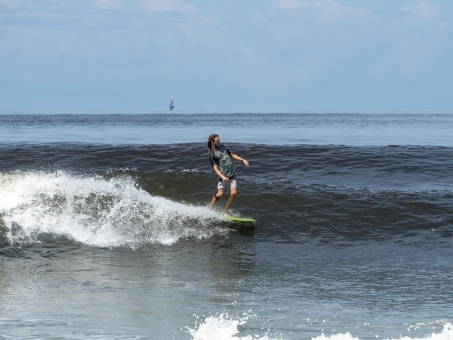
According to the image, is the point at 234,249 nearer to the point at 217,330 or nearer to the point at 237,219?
the point at 237,219

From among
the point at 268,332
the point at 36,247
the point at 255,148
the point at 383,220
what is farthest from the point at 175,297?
the point at 255,148

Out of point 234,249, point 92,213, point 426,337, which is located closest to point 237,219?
point 234,249

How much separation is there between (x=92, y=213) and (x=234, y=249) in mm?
4283

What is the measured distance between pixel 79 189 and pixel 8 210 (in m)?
1.92

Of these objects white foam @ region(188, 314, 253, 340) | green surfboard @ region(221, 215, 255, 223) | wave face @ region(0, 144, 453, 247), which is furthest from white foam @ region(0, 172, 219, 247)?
white foam @ region(188, 314, 253, 340)

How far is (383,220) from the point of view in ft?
49.1

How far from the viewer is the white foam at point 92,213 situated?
13.7 m

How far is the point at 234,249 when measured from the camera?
12.6 meters

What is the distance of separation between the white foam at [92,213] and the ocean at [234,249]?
0.16ft

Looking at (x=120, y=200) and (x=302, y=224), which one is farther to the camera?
(x=120, y=200)

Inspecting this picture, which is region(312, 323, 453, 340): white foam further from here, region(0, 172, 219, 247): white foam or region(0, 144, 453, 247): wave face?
region(0, 172, 219, 247): white foam

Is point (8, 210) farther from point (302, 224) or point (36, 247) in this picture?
point (302, 224)

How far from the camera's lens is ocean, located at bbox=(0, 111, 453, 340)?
7.29 metres

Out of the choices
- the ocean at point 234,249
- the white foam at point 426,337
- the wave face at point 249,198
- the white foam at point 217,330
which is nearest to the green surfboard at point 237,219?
the ocean at point 234,249
